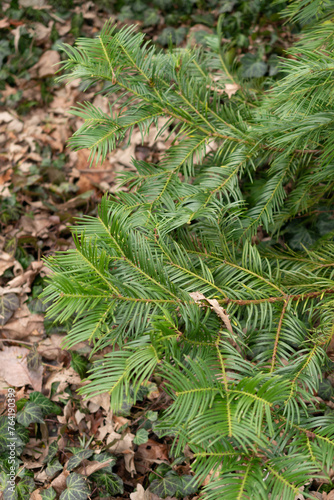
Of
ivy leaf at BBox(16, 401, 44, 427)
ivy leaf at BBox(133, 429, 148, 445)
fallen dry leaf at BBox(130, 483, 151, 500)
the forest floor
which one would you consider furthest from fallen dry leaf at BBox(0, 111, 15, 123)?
fallen dry leaf at BBox(130, 483, 151, 500)

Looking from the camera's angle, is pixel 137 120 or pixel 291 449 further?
pixel 137 120

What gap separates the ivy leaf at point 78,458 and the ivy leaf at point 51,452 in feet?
0.34

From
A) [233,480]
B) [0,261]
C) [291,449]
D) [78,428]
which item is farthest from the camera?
[0,261]

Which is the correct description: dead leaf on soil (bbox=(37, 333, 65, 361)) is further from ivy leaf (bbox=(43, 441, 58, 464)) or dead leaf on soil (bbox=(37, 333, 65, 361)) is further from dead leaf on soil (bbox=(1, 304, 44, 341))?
ivy leaf (bbox=(43, 441, 58, 464))

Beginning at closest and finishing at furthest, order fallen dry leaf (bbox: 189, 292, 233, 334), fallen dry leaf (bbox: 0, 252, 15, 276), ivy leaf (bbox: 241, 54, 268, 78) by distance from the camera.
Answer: fallen dry leaf (bbox: 189, 292, 233, 334) < fallen dry leaf (bbox: 0, 252, 15, 276) < ivy leaf (bbox: 241, 54, 268, 78)

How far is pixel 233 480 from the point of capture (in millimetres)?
765

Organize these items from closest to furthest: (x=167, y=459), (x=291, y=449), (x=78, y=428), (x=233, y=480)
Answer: (x=233, y=480) < (x=291, y=449) < (x=167, y=459) < (x=78, y=428)

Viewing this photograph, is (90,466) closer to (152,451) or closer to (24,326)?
(152,451)

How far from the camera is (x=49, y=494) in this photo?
4.56 feet

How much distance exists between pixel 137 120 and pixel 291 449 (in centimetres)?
106

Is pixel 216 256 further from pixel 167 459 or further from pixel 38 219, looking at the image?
pixel 38 219

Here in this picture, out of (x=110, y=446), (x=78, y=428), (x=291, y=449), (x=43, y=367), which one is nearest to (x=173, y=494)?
(x=110, y=446)

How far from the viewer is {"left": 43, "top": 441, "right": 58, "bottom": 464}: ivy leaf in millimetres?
1501

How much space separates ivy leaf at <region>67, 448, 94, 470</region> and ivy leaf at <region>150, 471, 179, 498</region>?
0.89 feet
